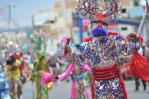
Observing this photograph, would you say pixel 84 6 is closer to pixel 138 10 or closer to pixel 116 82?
pixel 116 82

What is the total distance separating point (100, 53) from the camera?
9.84 meters

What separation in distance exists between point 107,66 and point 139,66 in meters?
0.83

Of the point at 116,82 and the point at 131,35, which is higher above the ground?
the point at 131,35

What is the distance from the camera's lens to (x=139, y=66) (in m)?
10.5

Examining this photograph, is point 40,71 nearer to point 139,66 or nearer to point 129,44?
point 139,66

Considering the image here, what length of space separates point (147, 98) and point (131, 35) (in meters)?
8.86

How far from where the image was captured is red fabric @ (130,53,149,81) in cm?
1038

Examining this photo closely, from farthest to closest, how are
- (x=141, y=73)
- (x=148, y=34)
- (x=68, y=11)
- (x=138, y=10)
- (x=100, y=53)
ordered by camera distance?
(x=68, y=11), (x=138, y=10), (x=148, y=34), (x=141, y=73), (x=100, y=53)

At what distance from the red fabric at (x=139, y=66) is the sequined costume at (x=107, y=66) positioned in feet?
1.53

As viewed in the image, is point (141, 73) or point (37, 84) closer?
point (141, 73)

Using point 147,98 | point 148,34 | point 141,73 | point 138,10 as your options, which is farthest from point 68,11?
point 141,73

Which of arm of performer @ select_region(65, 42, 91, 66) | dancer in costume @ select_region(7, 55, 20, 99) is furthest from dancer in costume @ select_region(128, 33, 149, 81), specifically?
dancer in costume @ select_region(7, 55, 20, 99)

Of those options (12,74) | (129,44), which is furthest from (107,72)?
(12,74)

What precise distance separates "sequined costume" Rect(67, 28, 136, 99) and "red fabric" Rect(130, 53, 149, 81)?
1.53 ft
